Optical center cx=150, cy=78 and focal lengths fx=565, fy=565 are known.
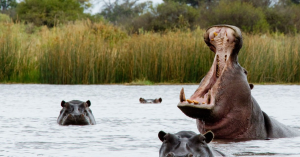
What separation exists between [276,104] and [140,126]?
333 cm

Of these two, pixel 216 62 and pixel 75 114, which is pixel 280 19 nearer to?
pixel 75 114

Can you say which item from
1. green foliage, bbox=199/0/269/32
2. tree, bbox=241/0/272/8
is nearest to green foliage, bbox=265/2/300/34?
green foliage, bbox=199/0/269/32

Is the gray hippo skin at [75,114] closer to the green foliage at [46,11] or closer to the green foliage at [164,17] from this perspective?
the green foliage at [164,17]

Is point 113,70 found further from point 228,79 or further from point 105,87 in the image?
point 228,79

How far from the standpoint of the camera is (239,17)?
26016 millimetres

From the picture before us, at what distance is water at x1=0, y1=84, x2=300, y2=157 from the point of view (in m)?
4.31

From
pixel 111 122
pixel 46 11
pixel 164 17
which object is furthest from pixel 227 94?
pixel 46 11

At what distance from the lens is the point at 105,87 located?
1234 cm

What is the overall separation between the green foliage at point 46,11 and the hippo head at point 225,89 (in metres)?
23.1

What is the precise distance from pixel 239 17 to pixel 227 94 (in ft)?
72.9

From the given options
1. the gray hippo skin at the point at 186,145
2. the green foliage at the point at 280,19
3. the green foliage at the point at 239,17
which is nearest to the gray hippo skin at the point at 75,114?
the gray hippo skin at the point at 186,145

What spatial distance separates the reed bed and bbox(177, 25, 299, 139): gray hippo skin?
844 cm

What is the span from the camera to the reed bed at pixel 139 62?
13031 millimetres

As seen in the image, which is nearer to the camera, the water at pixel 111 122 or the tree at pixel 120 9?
the water at pixel 111 122
